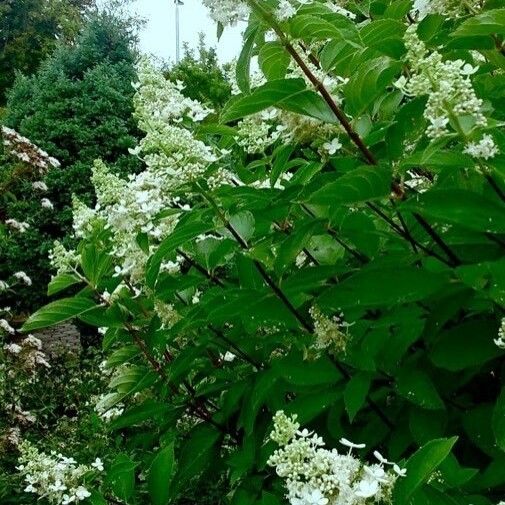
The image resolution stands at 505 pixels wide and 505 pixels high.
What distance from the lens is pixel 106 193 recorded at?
2082mm

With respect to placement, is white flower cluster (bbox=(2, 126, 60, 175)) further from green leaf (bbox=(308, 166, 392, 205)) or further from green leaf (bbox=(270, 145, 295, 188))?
green leaf (bbox=(308, 166, 392, 205))

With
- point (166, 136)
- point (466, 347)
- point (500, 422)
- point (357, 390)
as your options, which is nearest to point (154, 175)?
point (166, 136)

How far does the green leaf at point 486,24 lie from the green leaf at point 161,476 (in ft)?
4.24

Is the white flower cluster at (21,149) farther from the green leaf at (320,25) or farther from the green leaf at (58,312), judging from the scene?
the green leaf at (320,25)

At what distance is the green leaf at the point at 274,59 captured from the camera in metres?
1.56

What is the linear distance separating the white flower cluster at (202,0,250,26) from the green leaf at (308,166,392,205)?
1.36 ft

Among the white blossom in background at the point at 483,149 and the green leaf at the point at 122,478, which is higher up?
the white blossom in background at the point at 483,149

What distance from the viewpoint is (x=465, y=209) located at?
1.31 meters

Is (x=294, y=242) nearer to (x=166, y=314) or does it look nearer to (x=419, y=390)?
(x=419, y=390)

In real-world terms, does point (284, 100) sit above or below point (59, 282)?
→ above

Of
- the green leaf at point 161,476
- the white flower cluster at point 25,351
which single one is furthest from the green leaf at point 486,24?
the white flower cluster at point 25,351

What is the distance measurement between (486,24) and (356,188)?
0.39 metres

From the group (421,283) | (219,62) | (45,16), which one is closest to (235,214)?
(421,283)

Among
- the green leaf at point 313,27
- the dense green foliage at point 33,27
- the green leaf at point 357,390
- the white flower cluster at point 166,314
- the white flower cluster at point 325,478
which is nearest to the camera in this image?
the white flower cluster at point 325,478
